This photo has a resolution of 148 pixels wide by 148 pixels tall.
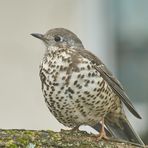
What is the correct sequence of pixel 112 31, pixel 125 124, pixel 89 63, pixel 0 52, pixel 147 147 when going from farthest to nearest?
1. pixel 112 31
2. pixel 0 52
3. pixel 125 124
4. pixel 89 63
5. pixel 147 147

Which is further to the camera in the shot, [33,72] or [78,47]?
[33,72]

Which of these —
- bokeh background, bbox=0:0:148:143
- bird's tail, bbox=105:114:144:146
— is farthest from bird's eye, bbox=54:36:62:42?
bokeh background, bbox=0:0:148:143

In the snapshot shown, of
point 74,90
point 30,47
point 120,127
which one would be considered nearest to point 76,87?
point 74,90

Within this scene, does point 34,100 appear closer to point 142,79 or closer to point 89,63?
point 142,79

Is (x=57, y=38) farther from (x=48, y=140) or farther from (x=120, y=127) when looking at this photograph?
(x=48, y=140)

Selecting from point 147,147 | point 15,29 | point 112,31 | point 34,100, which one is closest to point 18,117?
point 34,100

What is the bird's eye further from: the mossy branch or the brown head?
the mossy branch
